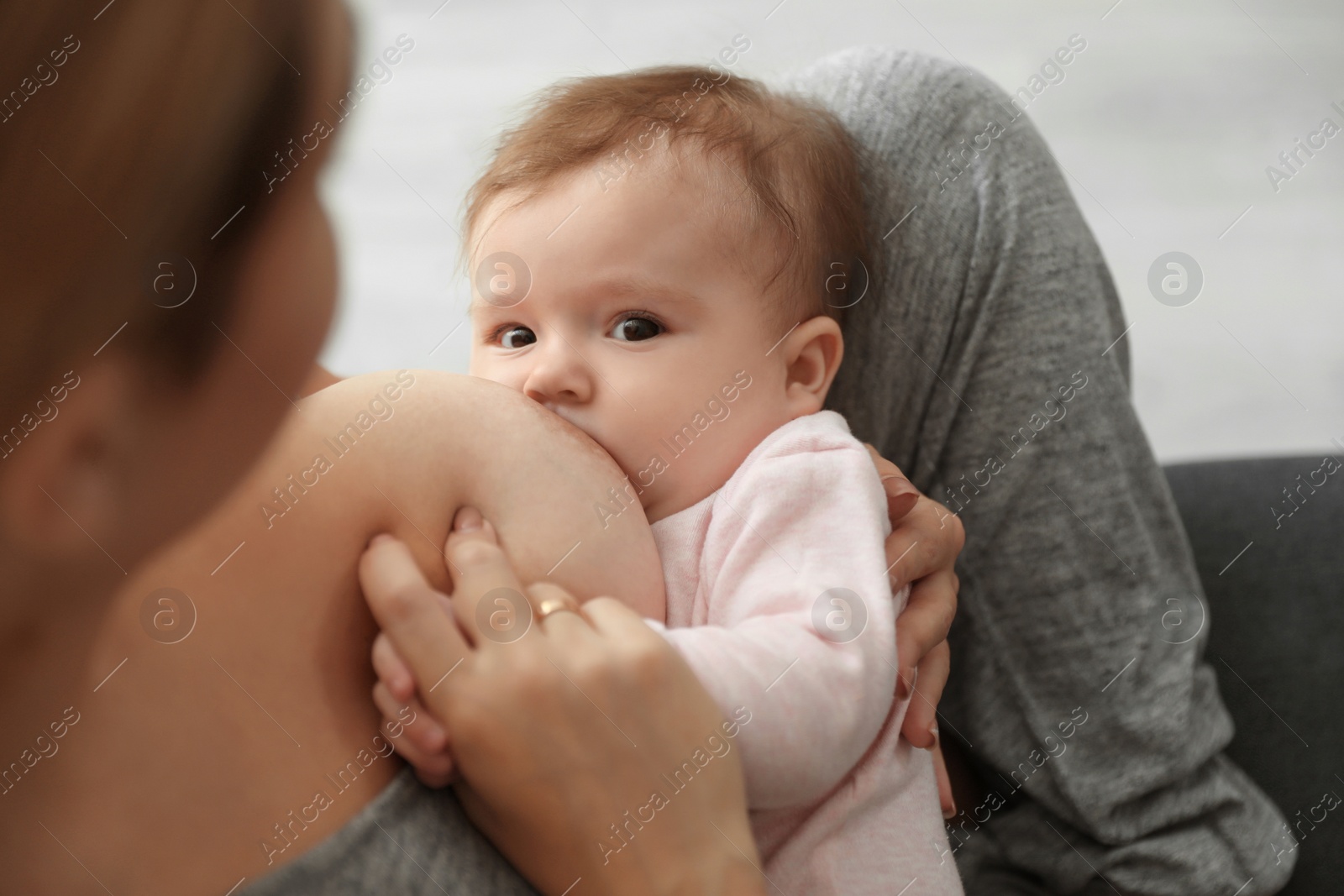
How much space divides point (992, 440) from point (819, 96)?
1.61 feet

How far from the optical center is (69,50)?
497 mm

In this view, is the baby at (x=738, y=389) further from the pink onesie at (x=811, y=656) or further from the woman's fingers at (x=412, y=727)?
the woman's fingers at (x=412, y=727)

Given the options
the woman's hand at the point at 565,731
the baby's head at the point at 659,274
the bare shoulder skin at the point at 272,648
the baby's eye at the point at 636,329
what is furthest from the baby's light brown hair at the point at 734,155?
the woman's hand at the point at 565,731

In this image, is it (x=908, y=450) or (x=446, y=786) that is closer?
(x=446, y=786)

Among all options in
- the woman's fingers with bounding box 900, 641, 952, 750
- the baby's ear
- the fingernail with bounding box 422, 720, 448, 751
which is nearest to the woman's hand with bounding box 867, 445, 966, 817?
the woman's fingers with bounding box 900, 641, 952, 750

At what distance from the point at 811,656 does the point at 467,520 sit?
283 millimetres

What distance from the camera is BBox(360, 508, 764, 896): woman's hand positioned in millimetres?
657

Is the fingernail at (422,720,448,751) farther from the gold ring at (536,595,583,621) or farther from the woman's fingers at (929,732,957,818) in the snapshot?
the woman's fingers at (929,732,957,818)

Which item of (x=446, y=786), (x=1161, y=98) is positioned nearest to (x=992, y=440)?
(x=446, y=786)

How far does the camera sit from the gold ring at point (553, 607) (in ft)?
2.30

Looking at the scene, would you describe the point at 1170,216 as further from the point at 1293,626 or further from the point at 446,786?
the point at 446,786

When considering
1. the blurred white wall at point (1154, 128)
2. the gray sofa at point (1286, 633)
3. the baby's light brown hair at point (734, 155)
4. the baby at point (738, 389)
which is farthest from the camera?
the blurred white wall at point (1154, 128)

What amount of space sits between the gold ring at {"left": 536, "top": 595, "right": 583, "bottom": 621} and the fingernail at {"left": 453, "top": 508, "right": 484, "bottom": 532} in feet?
0.26

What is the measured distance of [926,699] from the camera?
0.93m
